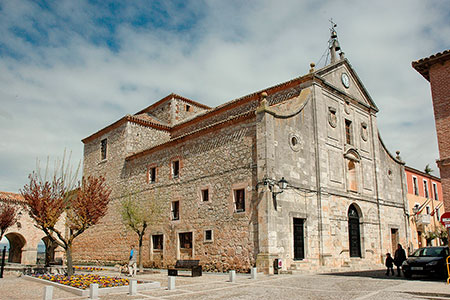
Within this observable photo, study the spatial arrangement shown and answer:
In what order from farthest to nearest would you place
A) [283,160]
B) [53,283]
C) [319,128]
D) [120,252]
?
[120,252] < [319,128] < [283,160] < [53,283]

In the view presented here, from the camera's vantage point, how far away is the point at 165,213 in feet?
70.9

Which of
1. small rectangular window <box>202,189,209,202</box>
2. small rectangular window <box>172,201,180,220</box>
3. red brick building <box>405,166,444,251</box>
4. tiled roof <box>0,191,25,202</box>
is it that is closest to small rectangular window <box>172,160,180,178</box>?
small rectangular window <box>172,201,180,220</box>

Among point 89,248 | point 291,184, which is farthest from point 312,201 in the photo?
point 89,248

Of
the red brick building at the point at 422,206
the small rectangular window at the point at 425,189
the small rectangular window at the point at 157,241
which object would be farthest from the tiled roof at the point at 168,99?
the small rectangular window at the point at 425,189

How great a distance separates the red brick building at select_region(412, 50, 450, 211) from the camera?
496 inches

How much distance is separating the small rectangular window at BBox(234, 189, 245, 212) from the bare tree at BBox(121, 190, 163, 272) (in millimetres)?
4853

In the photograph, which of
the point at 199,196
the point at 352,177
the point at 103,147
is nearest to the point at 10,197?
the point at 103,147

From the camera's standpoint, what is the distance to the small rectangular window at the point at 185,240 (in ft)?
64.9

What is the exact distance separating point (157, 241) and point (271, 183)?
887 centimetres

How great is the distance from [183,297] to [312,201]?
979cm

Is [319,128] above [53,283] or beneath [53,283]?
above

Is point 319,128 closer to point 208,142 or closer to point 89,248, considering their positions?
point 208,142

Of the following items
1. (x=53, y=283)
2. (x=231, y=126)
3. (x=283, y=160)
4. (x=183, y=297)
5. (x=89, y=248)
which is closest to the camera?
(x=183, y=297)

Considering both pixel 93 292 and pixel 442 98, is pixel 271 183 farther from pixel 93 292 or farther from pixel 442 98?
pixel 93 292
